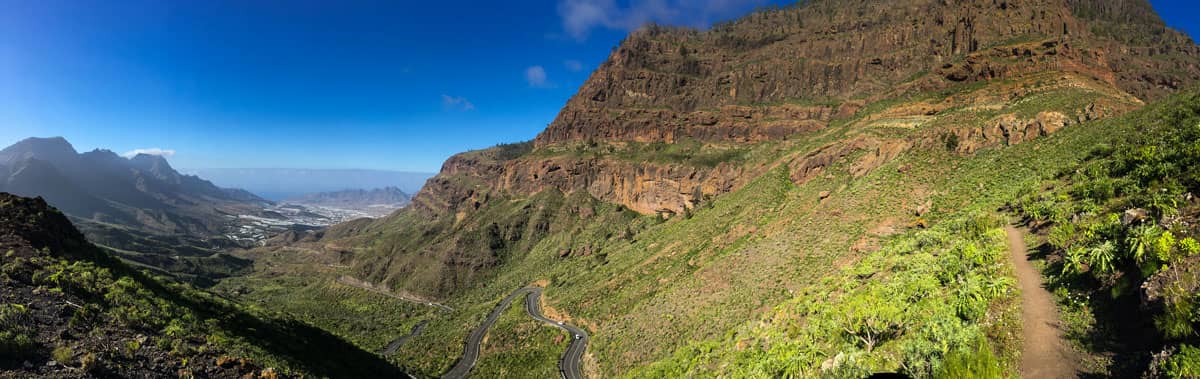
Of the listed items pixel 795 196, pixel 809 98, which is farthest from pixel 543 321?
pixel 809 98

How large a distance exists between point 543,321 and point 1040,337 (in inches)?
2237

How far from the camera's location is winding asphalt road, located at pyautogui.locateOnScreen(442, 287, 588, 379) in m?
47.2

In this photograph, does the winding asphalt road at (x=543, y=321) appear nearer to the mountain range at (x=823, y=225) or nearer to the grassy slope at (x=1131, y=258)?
the mountain range at (x=823, y=225)

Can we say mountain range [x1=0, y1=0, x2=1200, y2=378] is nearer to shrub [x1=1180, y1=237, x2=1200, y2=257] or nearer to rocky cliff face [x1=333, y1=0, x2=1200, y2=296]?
shrub [x1=1180, y1=237, x2=1200, y2=257]

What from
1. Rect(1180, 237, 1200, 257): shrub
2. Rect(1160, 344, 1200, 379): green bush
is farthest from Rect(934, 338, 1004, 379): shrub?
Rect(1180, 237, 1200, 257): shrub

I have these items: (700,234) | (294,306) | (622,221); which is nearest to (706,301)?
(700,234)

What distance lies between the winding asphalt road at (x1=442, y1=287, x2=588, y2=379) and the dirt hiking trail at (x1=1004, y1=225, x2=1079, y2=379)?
39.0 meters

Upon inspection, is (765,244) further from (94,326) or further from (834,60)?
(834,60)

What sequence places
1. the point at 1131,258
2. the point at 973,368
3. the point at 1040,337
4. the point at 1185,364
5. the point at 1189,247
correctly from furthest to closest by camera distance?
the point at 1131,258 → the point at 1040,337 → the point at 1189,247 → the point at 973,368 → the point at 1185,364

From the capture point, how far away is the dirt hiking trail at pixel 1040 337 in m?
9.66

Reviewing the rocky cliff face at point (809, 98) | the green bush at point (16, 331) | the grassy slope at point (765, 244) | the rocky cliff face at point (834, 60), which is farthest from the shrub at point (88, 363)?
the rocky cliff face at point (834, 60)

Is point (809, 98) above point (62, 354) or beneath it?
above

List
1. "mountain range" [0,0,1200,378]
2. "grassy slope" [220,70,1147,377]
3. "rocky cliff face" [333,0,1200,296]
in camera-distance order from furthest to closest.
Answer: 1. "rocky cliff face" [333,0,1200,296]
2. "grassy slope" [220,70,1147,377]
3. "mountain range" [0,0,1200,378]

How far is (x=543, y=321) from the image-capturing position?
203 ft
